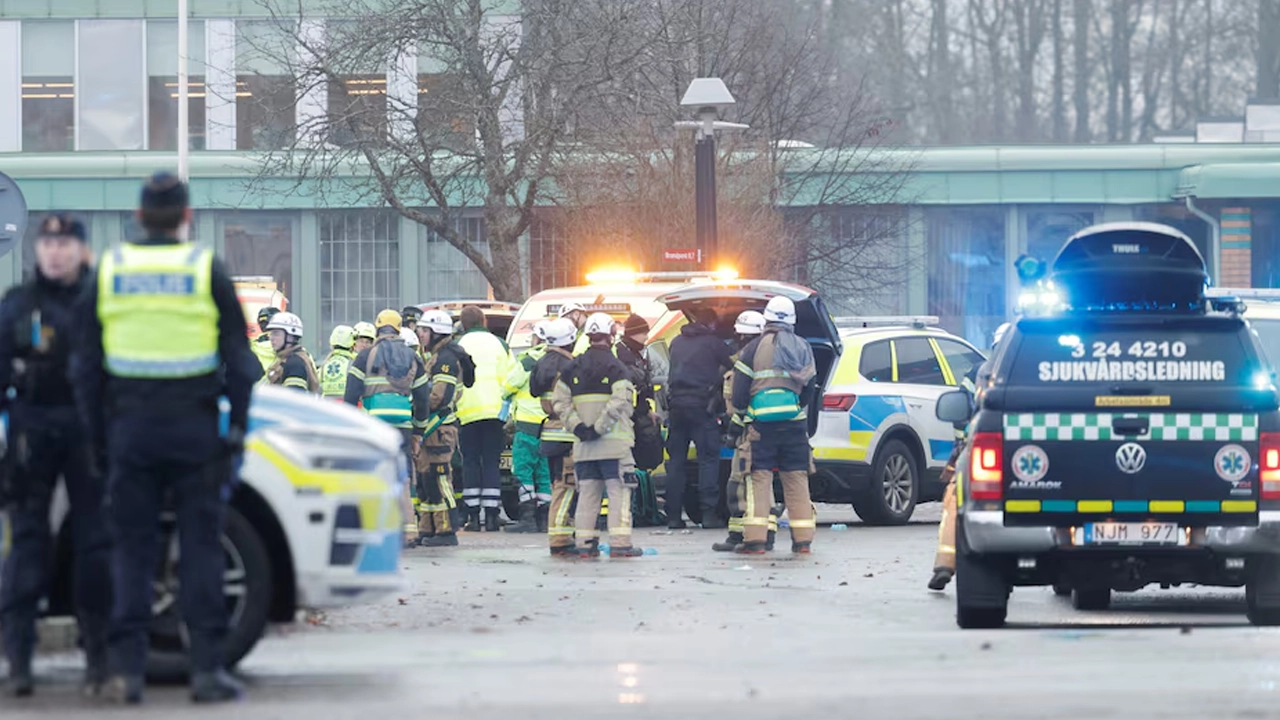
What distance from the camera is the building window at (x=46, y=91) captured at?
40.2m

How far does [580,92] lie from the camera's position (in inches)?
1113

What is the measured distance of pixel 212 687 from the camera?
8.31 meters

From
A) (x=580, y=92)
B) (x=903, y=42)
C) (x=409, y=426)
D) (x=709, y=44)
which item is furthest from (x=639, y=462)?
(x=903, y=42)

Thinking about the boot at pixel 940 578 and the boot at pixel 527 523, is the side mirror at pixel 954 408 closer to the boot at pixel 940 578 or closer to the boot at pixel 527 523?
the boot at pixel 940 578

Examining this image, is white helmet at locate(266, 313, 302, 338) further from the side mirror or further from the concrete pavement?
the side mirror

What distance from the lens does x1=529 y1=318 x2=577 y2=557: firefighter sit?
1719cm

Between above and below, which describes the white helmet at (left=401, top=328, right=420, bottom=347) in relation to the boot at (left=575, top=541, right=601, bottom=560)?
above

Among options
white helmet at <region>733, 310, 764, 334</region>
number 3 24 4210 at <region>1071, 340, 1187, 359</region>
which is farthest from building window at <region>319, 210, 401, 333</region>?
number 3 24 4210 at <region>1071, 340, 1187, 359</region>

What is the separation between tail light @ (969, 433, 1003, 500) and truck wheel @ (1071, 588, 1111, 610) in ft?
7.17

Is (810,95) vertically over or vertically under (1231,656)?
over

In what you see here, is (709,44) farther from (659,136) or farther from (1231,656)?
(1231,656)

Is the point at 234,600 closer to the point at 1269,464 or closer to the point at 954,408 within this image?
the point at 954,408

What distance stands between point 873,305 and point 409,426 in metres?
18.5

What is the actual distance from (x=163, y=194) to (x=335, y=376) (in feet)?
36.3
